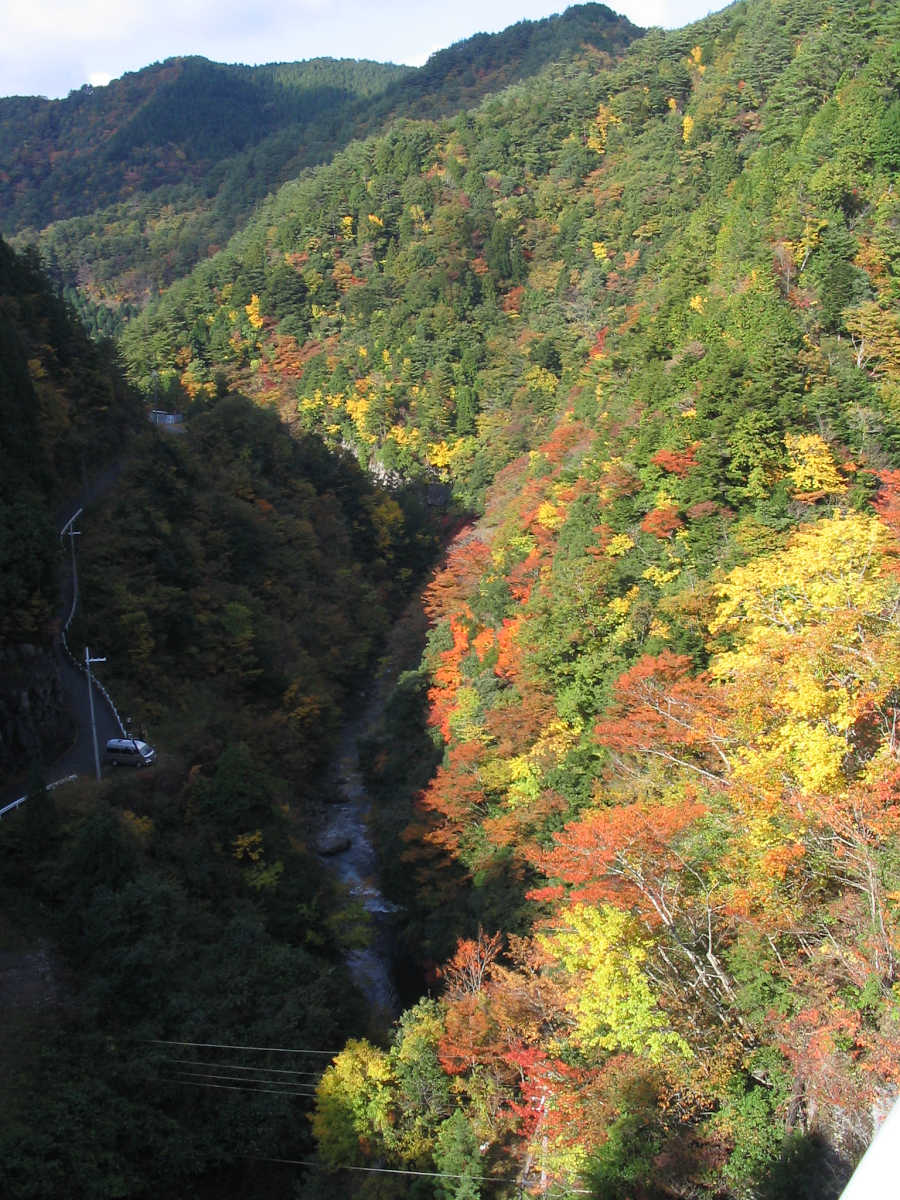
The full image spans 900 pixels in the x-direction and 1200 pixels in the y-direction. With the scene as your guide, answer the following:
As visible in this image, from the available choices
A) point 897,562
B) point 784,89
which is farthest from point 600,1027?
point 784,89

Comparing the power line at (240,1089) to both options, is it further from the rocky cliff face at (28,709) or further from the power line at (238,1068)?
the rocky cliff face at (28,709)

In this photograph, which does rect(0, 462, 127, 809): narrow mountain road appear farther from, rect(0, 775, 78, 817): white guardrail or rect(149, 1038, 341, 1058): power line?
rect(149, 1038, 341, 1058): power line

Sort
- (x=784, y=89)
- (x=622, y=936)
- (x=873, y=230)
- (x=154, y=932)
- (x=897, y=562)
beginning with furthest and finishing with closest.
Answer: (x=784, y=89) < (x=873, y=230) < (x=154, y=932) < (x=897, y=562) < (x=622, y=936)

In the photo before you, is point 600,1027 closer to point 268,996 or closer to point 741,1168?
point 741,1168

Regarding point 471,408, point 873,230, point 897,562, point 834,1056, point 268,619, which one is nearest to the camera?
point 834,1056

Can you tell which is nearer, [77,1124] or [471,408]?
[77,1124]

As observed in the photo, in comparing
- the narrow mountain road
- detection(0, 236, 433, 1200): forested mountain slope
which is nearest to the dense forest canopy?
detection(0, 236, 433, 1200): forested mountain slope
